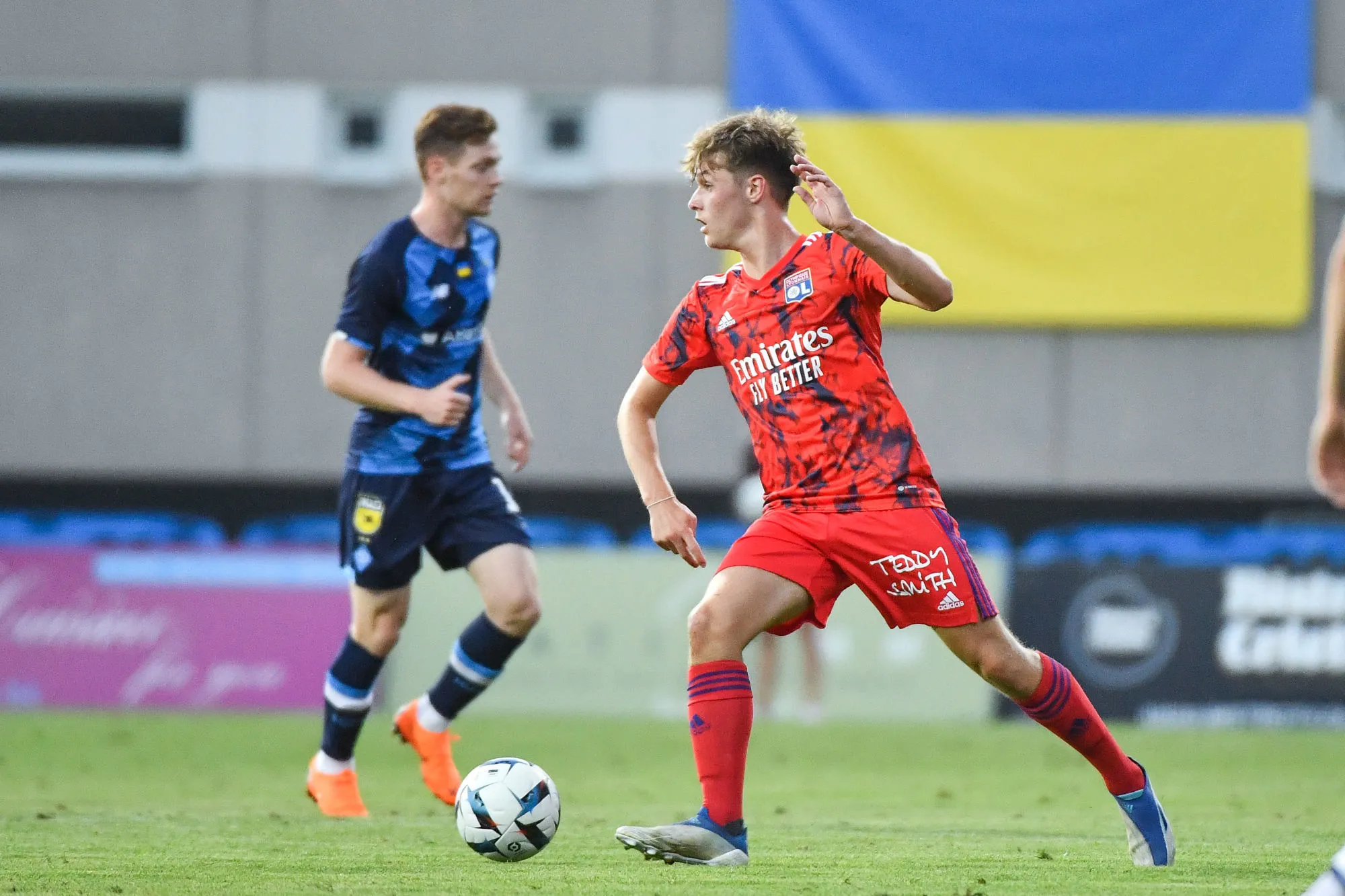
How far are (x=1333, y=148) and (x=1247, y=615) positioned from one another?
20.7 feet

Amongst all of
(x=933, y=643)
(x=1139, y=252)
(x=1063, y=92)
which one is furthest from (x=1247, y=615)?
(x=1063, y=92)

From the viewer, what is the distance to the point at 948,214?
53.8 feet

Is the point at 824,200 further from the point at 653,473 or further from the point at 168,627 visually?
the point at 168,627

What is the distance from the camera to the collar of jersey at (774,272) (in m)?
5.24

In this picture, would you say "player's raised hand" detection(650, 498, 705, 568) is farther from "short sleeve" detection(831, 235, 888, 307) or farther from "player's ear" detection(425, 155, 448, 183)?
"player's ear" detection(425, 155, 448, 183)

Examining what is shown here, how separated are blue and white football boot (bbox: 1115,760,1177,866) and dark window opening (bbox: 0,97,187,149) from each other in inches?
575

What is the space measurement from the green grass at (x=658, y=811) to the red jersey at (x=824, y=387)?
1056mm

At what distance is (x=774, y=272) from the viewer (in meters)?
5.24

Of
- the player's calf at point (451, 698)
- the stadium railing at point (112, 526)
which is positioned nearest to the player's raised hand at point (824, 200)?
the player's calf at point (451, 698)

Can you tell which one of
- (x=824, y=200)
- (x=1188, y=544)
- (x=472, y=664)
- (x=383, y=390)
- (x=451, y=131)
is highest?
(x=824, y=200)

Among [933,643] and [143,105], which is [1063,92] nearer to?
[933,643]

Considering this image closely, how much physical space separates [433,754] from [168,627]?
6.89 metres

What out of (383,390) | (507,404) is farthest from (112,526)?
(383,390)

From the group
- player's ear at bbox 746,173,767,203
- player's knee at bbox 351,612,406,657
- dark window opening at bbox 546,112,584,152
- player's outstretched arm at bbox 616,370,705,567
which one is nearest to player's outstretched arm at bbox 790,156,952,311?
player's ear at bbox 746,173,767,203
